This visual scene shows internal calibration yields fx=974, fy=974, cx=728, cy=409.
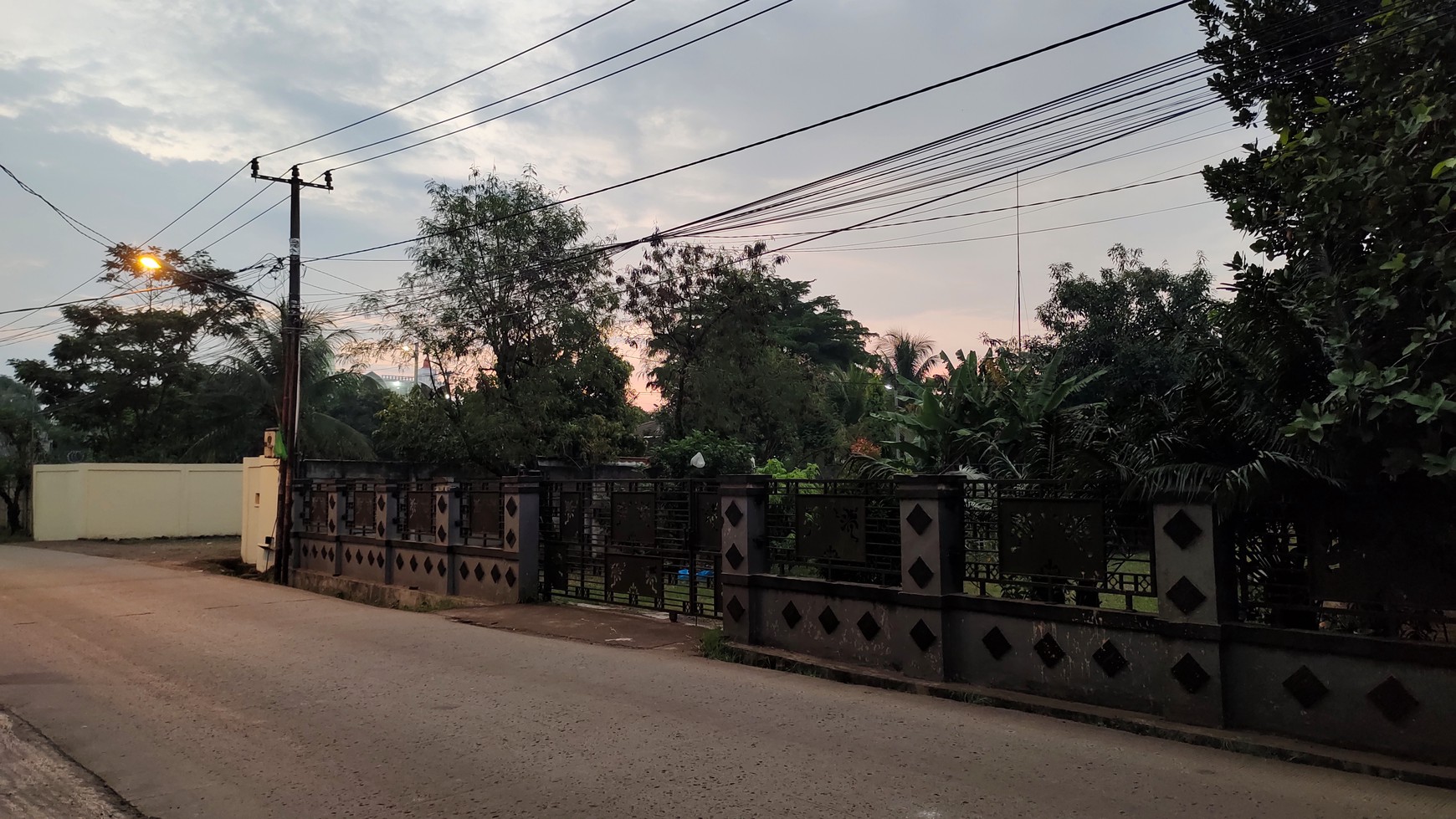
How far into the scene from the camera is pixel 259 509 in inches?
859

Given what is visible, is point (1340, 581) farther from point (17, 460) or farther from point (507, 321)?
point (17, 460)

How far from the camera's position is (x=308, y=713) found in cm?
728

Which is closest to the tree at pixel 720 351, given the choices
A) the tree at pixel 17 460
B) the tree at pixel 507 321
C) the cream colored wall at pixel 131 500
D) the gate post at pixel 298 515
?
the tree at pixel 507 321

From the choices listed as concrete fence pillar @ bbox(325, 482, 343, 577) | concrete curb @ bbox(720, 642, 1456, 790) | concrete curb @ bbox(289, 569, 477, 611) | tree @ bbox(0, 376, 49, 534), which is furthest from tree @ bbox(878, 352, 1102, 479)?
tree @ bbox(0, 376, 49, 534)

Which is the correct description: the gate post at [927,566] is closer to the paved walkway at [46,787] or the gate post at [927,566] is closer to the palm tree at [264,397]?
the paved walkway at [46,787]

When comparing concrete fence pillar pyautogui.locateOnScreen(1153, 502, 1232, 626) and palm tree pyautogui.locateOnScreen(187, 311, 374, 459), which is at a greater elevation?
palm tree pyautogui.locateOnScreen(187, 311, 374, 459)

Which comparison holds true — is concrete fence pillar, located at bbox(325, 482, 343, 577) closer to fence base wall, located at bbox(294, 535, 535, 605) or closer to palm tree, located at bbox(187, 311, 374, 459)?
fence base wall, located at bbox(294, 535, 535, 605)

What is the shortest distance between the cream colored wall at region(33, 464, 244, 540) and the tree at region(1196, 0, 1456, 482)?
3312 centimetres

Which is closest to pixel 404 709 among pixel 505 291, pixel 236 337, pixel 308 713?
pixel 308 713

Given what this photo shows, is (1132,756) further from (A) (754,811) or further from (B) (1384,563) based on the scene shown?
(A) (754,811)

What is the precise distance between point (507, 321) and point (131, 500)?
17352 millimetres

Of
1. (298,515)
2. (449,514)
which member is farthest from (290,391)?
(449,514)

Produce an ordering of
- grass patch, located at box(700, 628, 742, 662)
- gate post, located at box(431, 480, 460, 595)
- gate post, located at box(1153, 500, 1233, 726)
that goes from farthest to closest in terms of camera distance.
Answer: gate post, located at box(431, 480, 460, 595) < grass patch, located at box(700, 628, 742, 662) < gate post, located at box(1153, 500, 1233, 726)

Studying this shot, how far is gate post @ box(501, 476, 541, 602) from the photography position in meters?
13.7
